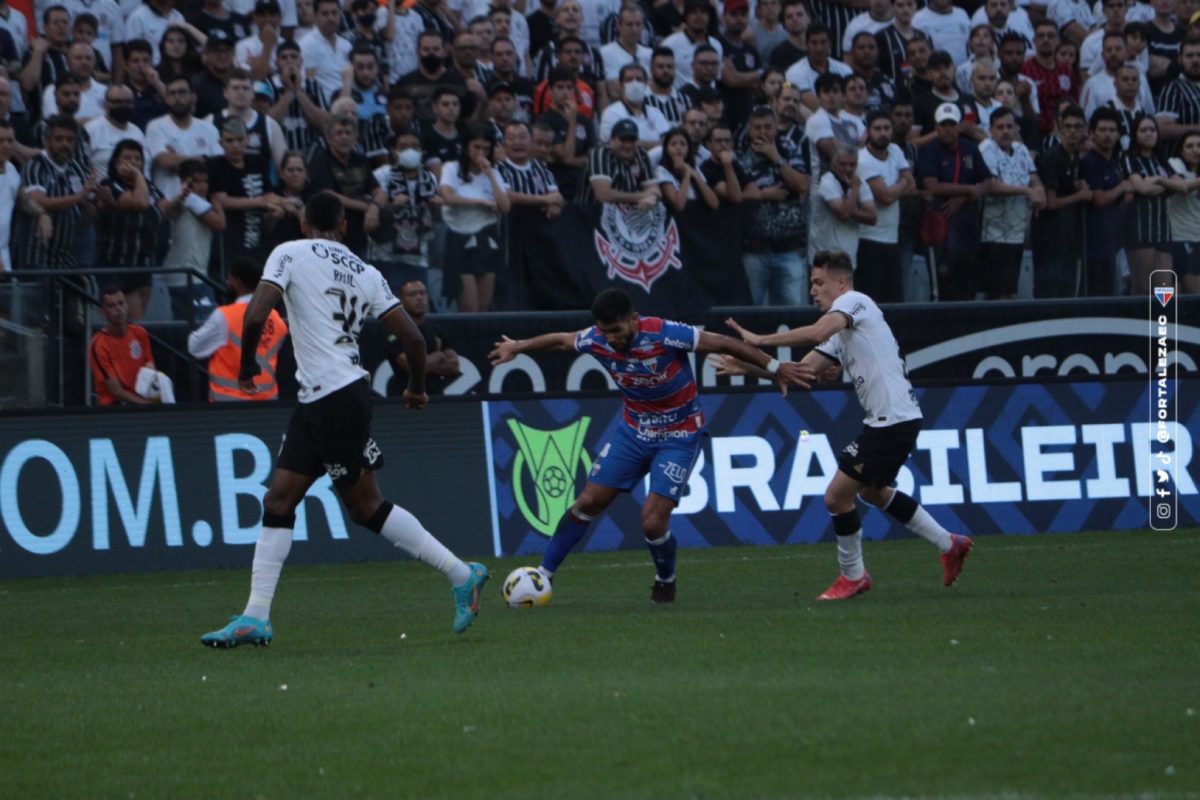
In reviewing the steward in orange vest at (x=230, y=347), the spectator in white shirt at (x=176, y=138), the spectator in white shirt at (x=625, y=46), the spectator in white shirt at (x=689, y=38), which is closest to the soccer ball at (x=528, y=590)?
the steward in orange vest at (x=230, y=347)

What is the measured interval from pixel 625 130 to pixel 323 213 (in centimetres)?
818

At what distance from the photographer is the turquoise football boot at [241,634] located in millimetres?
10055

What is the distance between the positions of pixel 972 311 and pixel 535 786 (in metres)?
13.8

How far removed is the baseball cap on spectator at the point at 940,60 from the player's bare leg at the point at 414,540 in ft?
37.7

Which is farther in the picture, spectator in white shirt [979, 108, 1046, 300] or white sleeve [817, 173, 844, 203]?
spectator in white shirt [979, 108, 1046, 300]

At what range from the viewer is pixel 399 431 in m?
16.1

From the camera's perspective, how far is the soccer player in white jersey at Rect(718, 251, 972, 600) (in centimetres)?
A: 1212

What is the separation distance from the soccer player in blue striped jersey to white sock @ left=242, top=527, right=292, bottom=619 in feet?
7.14

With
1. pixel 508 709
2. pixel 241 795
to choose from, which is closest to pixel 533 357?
pixel 508 709

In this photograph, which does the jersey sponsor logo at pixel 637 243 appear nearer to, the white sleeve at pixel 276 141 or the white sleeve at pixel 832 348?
the white sleeve at pixel 276 141

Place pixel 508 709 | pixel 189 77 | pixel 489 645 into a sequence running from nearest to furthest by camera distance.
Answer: pixel 508 709, pixel 489 645, pixel 189 77

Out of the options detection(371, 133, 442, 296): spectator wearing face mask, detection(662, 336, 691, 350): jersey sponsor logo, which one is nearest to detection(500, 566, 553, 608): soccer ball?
detection(662, 336, 691, 350): jersey sponsor logo

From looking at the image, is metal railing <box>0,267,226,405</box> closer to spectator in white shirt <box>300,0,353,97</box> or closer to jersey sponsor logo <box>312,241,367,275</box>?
spectator in white shirt <box>300,0,353,97</box>

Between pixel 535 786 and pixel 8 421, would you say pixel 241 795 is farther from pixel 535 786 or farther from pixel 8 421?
pixel 8 421
